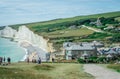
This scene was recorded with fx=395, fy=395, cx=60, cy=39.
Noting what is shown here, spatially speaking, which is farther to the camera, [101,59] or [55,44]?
[55,44]

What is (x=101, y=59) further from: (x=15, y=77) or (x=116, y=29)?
(x=116, y=29)

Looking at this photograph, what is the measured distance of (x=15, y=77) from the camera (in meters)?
33.7

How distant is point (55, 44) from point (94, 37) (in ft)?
62.2

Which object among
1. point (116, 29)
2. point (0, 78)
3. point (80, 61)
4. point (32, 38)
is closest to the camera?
point (0, 78)

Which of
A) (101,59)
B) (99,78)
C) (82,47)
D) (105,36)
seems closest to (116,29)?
(105,36)

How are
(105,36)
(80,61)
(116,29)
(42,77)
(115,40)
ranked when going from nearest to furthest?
(42,77) < (80,61) < (115,40) < (105,36) < (116,29)

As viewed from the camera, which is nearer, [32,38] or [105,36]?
[105,36]

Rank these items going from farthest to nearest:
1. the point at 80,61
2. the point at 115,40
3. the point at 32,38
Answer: the point at 32,38 → the point at 115,40 → the point at 80,61

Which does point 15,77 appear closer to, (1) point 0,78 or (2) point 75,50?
(1) point 0,78

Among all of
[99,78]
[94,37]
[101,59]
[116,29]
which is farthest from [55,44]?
[99,78]

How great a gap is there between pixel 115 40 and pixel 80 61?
77.8 m

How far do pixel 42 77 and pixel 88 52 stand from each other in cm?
5811

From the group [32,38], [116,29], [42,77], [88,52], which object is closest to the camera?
[42,77]

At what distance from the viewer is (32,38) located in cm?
19650
